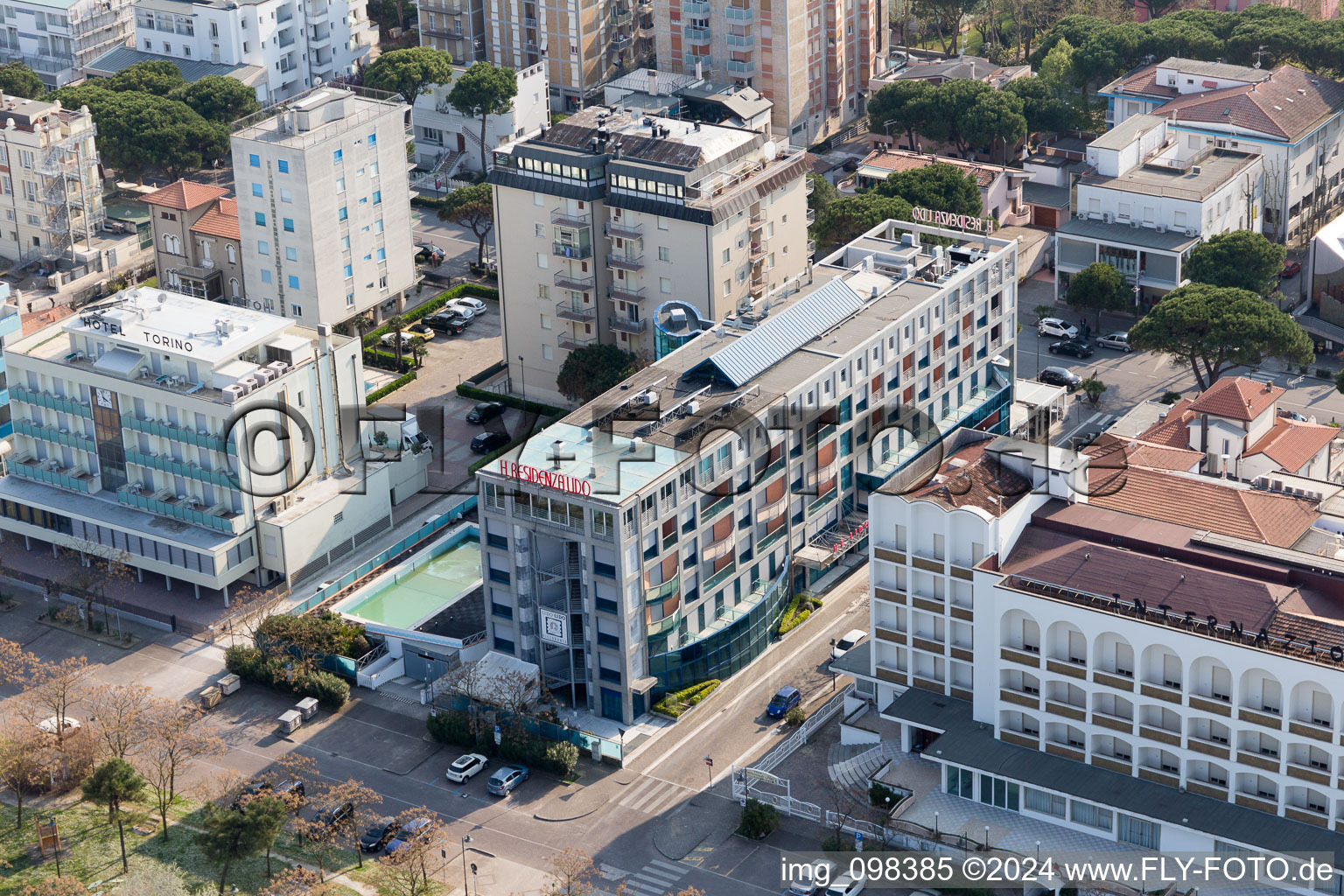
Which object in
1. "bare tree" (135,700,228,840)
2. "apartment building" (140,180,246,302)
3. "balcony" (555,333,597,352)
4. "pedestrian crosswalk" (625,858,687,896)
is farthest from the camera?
"apartment building" (140,180,246,302)

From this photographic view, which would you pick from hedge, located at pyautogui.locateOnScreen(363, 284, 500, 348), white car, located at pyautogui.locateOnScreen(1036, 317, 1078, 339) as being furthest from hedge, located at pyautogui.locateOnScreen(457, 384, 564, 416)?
white car, located at pyautogui.locateOnScreen(1036, 317, 1078, 339)

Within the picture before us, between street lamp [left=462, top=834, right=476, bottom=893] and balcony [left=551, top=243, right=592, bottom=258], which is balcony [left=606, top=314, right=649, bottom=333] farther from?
street lamp [left=462, top=834, right=476, bottom=893]

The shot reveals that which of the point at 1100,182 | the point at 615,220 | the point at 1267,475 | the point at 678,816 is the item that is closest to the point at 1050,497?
the point at 1267,475

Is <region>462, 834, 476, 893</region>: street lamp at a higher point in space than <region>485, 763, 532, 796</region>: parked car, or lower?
lower

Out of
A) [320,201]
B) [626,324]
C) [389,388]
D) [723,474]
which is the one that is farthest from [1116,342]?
[320,201]

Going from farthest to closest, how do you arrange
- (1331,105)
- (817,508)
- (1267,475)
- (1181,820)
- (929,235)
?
(1331,105)
(929,235)
(817,508)
(1267,475)
(1181,820)

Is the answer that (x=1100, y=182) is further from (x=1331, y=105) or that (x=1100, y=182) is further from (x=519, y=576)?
(x=519, y=576)
